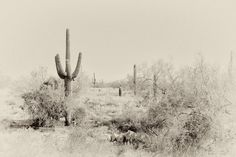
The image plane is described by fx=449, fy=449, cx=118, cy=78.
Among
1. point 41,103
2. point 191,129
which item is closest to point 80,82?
point 41,103

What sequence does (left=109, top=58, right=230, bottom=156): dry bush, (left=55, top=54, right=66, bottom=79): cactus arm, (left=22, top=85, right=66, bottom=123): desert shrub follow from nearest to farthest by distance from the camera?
(left=109, top=58, right=230, bottom=156): dry bush < (left=22, top=85, right=66, bottom=123): desert shrub < (left=55, top=54, right=66, bottom=79): cactus arm

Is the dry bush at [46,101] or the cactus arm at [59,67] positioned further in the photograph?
the cactus arm at [59,67]

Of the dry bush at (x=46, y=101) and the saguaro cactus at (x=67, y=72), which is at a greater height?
the saguaro cactus at (x=67, y=72)

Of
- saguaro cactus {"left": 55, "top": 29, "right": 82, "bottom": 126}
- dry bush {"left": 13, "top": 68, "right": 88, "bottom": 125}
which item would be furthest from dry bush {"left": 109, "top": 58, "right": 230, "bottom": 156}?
saguaro cactus {"left": 55, "top": 29, "right": 82, "bottom": 126}

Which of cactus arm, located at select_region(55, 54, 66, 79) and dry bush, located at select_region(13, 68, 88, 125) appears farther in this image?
cactus arm, located at select_region(55, 54, 66, 79)

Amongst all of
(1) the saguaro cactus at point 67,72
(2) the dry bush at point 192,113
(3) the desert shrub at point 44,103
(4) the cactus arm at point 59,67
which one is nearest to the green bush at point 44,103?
(3) the desert shrub at point 44,103

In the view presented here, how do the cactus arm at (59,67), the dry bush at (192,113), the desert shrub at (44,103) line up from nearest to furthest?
the dry bush at (192,113) < the desert shrub at (44,103) < the cactus arm at (59,67)

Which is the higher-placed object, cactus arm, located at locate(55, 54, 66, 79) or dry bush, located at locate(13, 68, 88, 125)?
cactus arm, located at locate(55, 54, 66, 79)

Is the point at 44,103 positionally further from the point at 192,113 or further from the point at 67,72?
the point at 192,113

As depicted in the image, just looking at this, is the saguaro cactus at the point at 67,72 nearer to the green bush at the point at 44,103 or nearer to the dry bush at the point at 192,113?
the green bush at the point at 44,103

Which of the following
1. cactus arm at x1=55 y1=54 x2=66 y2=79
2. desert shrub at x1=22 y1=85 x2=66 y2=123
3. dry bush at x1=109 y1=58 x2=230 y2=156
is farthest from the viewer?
cactus arm at x1=55 y1=54 x2=66 y2=79

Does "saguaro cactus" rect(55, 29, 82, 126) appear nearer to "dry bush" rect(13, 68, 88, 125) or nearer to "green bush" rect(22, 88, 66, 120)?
"dry bush" rect(13, 68, 88, 125)

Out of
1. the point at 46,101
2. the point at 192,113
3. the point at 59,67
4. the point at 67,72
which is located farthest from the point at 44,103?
the point at 192,113

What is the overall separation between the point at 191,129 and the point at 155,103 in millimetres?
4173
